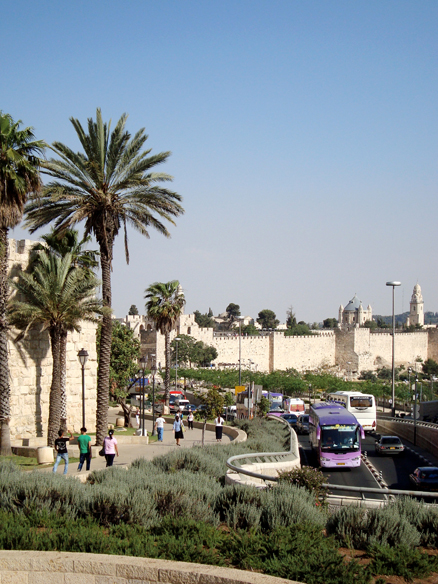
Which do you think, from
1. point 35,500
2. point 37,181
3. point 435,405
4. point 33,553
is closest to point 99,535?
point 33,553

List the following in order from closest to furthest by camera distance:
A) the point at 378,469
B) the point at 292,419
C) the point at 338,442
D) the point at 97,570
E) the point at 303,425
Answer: the point at 97,570 → the point at 338,442 → the point at 378,469 → the point at 303,425 → the point at 292,419

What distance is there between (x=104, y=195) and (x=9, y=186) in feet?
9.18

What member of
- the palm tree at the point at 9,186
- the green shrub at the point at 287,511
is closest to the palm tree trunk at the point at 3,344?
the palm tree at the point at 9,186

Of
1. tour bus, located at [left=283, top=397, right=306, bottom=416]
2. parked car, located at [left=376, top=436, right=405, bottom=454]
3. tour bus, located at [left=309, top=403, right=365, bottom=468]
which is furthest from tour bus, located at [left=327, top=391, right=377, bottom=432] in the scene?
tour bus, located at [left=283, top=397, right=306, bottom=416]

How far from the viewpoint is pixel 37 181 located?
1525 cm

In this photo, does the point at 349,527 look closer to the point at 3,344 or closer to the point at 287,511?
the point at 287,511

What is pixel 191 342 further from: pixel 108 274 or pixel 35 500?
Answer: pixel 35 500

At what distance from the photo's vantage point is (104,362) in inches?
691

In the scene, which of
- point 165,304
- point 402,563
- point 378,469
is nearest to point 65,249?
point 378,469

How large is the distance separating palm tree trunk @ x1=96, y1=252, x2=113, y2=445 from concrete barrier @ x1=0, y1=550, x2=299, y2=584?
1213 centimetres

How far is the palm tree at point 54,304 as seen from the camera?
16.8 metres

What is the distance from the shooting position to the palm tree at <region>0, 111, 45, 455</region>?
578 inches

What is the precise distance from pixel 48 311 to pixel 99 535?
11.6 m

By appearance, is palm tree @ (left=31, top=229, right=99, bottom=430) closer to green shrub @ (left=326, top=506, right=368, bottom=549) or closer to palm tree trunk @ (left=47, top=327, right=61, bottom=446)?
palm tree trunk @ (left=47, top=327, right=61, bottom=446)
